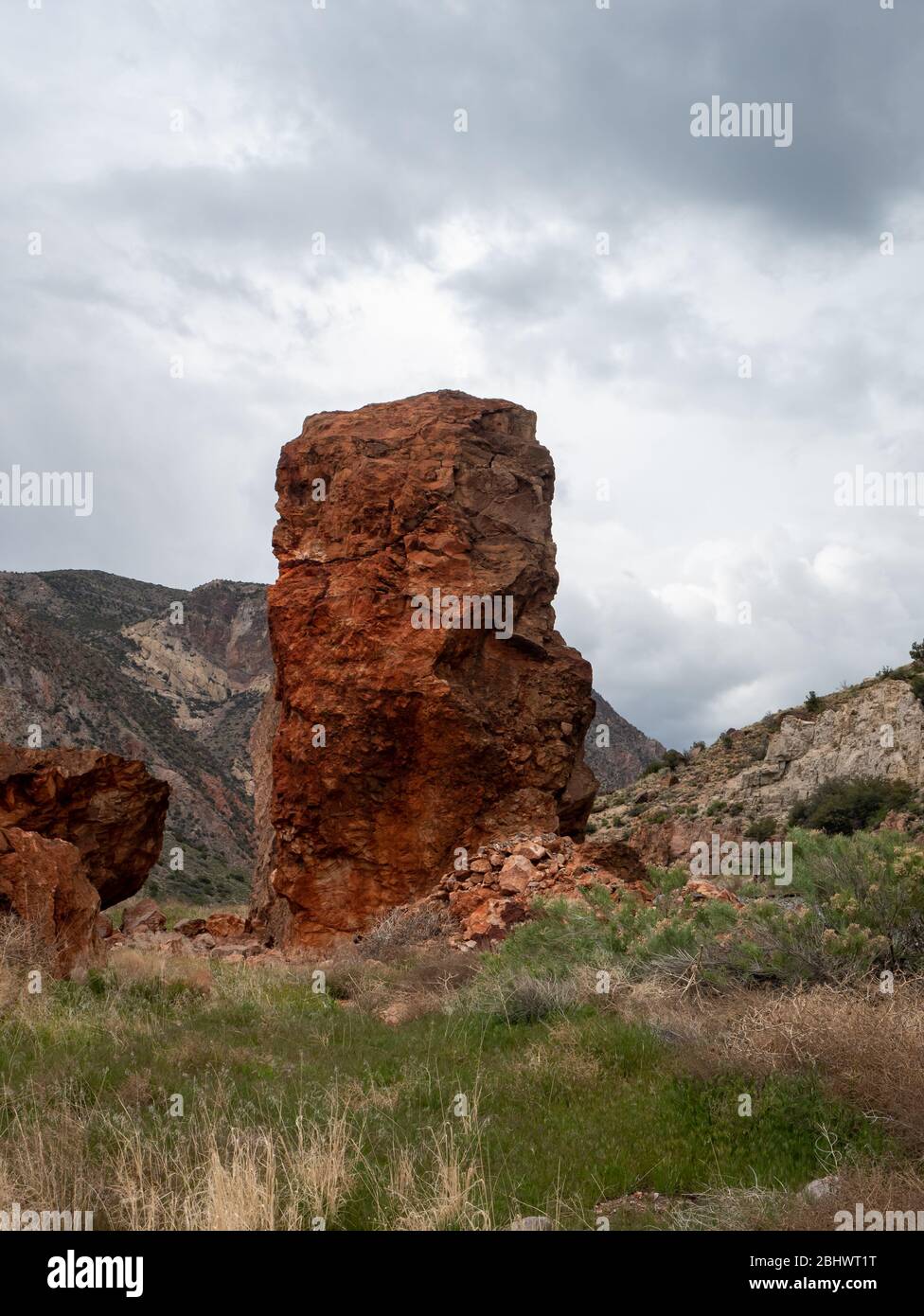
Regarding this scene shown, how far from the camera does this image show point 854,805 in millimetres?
23094

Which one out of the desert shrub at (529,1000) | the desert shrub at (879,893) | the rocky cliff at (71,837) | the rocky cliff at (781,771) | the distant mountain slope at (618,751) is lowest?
the desert shrub at (529,1000)

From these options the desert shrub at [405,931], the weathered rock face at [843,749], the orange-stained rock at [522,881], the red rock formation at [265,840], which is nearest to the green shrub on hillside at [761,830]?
the weathered rock face at [843,749]

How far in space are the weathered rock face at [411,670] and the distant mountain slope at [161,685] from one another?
15.1 metres

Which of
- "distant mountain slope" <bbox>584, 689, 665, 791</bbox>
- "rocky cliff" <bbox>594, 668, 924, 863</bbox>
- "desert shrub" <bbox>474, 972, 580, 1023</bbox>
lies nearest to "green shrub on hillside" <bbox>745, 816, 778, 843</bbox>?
"rocky cliff" <bbox>594, 668, 924, 863</bbox>

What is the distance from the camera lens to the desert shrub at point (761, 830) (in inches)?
979

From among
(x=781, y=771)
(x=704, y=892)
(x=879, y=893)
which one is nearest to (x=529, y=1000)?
(x=879, y=893)

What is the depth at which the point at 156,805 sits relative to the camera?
1716 centimetres

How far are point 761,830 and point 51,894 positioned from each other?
19.2 meters

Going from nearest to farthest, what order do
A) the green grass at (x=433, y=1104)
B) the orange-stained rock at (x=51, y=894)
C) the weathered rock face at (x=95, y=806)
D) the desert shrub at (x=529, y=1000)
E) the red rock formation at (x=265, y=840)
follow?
the green grass at (x=433, y=1104), the desert shrub at (x=529, y=1000), the orange-stained rock at (x=51, y=894), the weathered rock face at (x=95, y=806), the red rock formation at (x=265, y=840)

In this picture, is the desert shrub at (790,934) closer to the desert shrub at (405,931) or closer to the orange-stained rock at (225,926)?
the desert shrub at (405,931)

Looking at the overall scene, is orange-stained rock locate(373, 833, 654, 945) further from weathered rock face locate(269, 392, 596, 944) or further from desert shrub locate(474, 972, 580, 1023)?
desert shrub locate(474, 972, 580, 1023)

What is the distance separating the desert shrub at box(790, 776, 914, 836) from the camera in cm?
2259

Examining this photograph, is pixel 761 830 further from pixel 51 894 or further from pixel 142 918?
pixel 51 894
